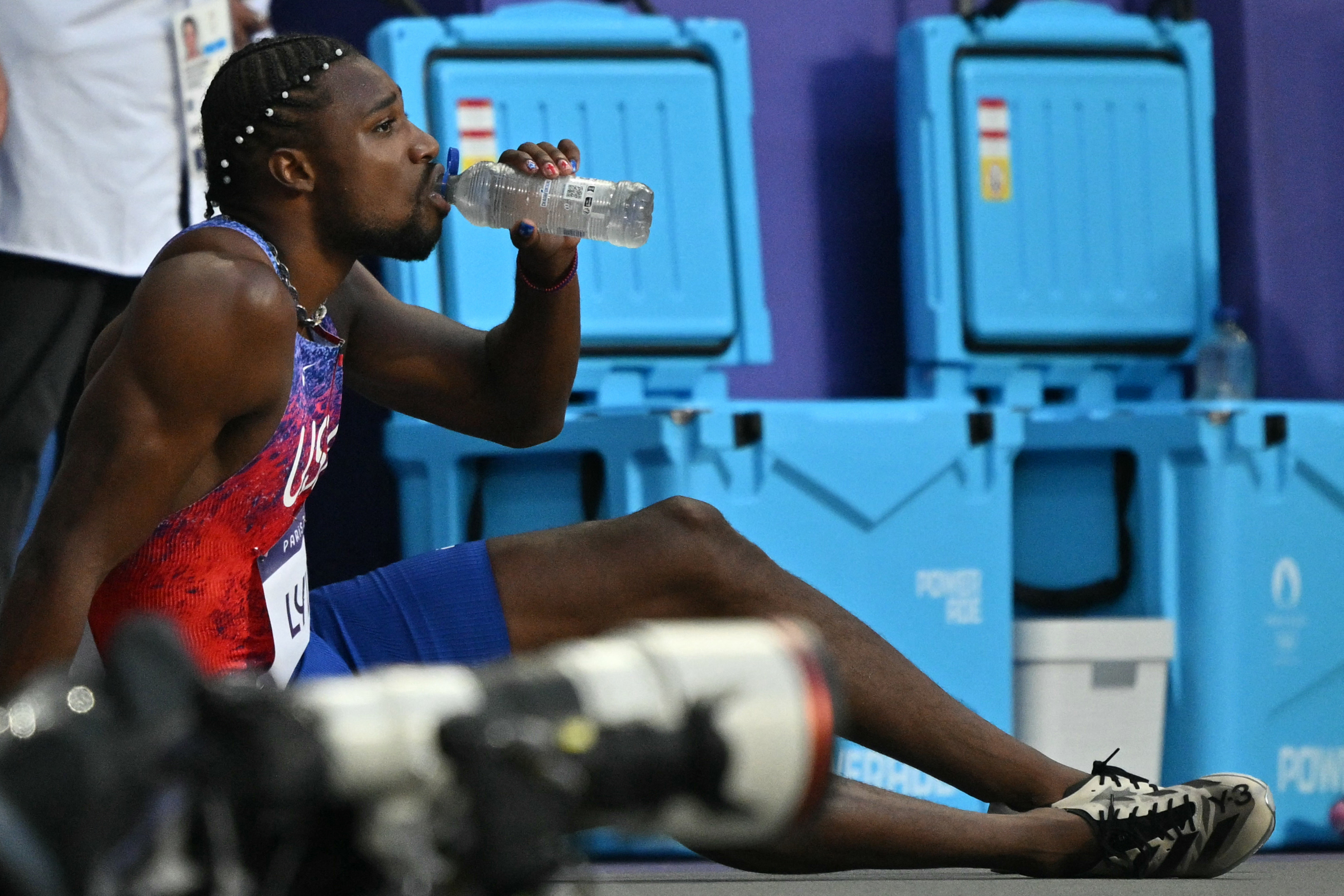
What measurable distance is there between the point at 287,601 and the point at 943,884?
0.97 meters

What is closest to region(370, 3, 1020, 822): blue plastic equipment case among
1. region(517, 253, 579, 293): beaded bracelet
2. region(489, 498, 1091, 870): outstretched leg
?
region(517, 253, 579, 293): beaded bracelet

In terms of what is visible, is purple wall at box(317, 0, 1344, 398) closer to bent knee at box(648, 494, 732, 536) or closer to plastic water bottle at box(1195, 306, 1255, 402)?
plastic water bottle at box(1195, 306, 1255, 402)

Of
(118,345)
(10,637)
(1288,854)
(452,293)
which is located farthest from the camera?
(452,293)

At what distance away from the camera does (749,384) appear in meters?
3.59

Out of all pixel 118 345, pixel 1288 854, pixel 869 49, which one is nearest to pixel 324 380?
pixel 118 345

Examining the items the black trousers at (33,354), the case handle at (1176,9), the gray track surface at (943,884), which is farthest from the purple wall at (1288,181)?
the black trousers at (33,354)

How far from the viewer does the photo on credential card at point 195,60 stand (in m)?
2.71

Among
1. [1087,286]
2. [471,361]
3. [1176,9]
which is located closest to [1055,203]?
[1087,286]

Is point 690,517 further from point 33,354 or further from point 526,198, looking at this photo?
point 33,354

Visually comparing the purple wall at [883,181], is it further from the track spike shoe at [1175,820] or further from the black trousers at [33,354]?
the track spike shoe at [1175,820]

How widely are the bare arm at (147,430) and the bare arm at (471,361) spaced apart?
1.29ft

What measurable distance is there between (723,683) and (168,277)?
2.71ft

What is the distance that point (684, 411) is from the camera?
8.81 feet

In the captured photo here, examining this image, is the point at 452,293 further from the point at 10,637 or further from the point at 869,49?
the point at 10,637
